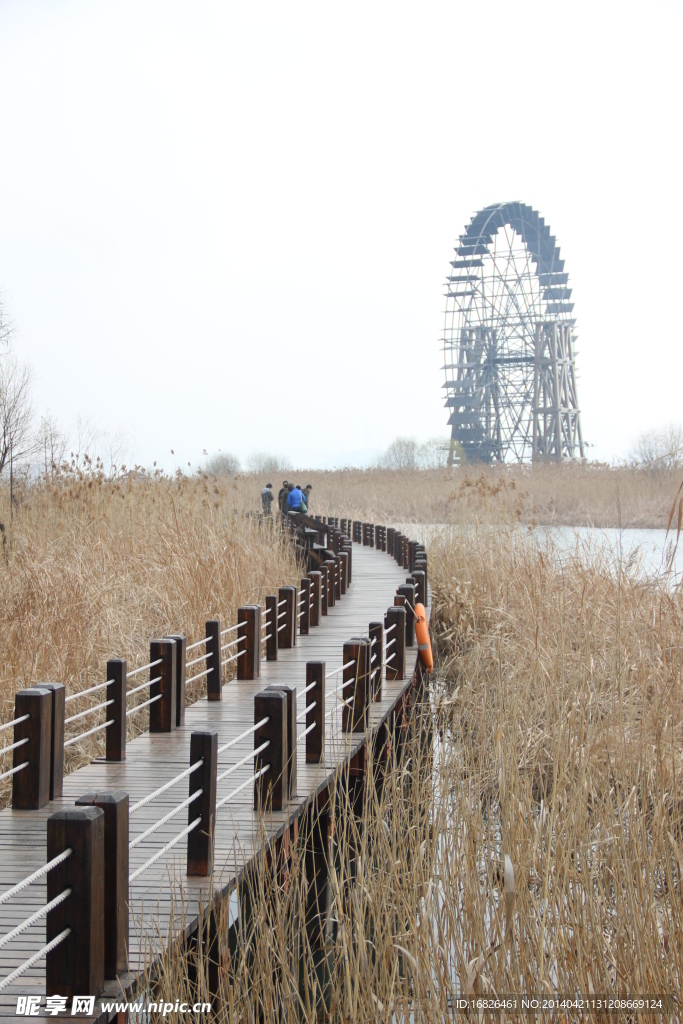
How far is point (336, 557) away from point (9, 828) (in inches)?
360

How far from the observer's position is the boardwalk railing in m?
2.70

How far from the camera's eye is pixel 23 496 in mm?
13398

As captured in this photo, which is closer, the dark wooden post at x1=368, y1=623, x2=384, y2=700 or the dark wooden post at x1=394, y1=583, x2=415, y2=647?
the dark wooden post at x1=368, y1=623, x2=384, y2=700

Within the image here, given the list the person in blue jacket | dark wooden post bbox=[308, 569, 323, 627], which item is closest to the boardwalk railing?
dark wooden post bbox=[308, 569, 323, 627]

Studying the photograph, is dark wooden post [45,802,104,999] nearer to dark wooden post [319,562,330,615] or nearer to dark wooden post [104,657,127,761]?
dark wooden post [104,657,127,761]

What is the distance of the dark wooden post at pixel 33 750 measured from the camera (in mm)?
4250

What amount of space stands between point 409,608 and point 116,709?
3.82 m

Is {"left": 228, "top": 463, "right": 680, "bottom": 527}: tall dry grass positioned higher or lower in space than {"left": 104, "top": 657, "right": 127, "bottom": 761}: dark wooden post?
higher

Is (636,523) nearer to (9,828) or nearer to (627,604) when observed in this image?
(627,604)

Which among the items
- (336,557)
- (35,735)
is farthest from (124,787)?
(336,557)

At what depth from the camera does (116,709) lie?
17.1ft

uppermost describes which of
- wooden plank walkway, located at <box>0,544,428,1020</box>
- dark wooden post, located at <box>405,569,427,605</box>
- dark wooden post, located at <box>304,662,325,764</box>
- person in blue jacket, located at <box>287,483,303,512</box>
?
person in blue jacket, located at <box>287,483,303,512</box>

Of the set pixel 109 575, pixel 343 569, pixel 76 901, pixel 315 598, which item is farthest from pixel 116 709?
pixel 343 569

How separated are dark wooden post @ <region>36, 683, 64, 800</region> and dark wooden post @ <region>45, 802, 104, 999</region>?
68.0 inches
